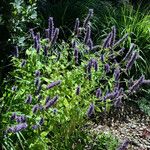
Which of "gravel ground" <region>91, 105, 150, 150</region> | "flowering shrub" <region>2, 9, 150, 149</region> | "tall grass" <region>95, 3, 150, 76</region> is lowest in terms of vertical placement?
"gravel ground" <region>91, 105, 150, 150</region>

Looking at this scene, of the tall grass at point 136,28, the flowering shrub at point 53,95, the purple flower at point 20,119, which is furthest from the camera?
the tall grass at point 136,28

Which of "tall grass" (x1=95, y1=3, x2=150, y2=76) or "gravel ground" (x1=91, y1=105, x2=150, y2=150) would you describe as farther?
"tall grass" (x1=95, y1=3, x2=150, y2=76)

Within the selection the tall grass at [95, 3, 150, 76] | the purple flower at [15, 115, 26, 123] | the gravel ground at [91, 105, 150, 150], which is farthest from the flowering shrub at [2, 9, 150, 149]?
the tall grass at [95, 3, 150, 76]

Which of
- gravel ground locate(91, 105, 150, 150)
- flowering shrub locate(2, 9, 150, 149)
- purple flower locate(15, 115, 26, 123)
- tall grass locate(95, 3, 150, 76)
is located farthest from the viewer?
tall grass locate(95, 3, 150, 76)

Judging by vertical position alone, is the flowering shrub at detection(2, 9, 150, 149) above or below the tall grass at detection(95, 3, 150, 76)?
above

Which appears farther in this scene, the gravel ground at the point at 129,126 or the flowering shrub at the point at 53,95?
the gravel ground at the point at 129,126

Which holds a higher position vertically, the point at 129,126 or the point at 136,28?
the point at 136,28

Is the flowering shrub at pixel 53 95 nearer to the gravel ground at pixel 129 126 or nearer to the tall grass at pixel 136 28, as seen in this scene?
the gravel ground at pixel 129 126

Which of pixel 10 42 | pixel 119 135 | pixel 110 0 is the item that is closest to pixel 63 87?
pixel 10 42

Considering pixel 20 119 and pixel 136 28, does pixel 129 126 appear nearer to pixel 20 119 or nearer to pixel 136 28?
pixel 136 28

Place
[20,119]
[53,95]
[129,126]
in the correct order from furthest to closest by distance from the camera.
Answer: [129,126]
[53,95]
[20,119]

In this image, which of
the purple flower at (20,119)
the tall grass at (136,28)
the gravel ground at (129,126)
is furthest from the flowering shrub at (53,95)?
the tall grass at (136,28)

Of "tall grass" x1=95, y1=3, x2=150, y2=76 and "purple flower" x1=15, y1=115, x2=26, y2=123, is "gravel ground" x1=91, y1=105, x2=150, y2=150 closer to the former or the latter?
"tall grass" x1=95, y1=3, x2=150, y2=76

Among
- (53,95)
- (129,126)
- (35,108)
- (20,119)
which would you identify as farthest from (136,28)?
(20,119)
